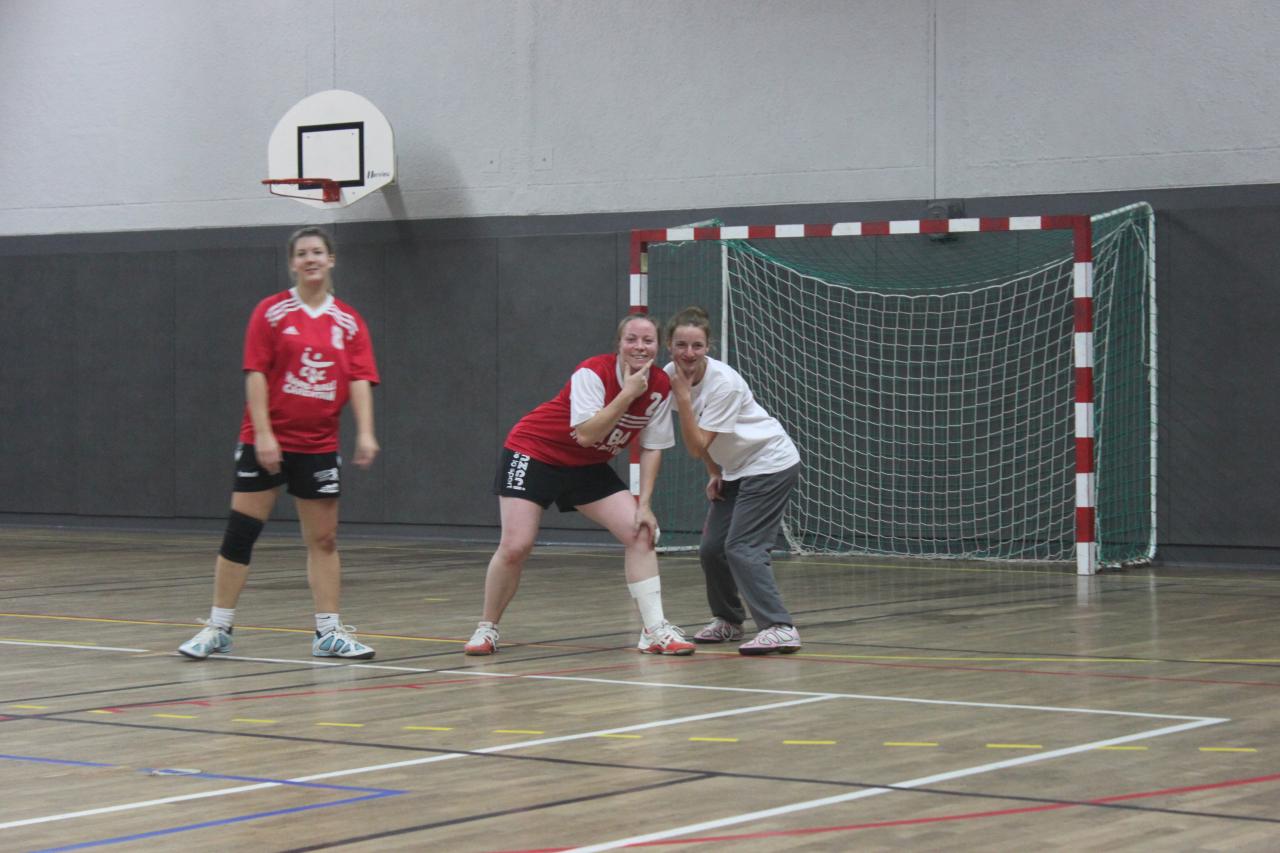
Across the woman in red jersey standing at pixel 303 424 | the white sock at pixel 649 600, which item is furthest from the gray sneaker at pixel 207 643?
the white sock at pixel 649 600

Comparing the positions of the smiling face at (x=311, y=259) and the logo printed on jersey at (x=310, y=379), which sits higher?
the smiling face at (x=311, y=259)

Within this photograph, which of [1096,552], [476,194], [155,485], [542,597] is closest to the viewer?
[542,597]

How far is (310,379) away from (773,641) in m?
2.27

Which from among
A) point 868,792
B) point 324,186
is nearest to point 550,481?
point 868,792

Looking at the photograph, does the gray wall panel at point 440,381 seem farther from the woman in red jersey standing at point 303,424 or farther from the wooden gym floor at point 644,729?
the woman in red jersey standing at point 303,424

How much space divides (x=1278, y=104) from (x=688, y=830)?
→ 995cm

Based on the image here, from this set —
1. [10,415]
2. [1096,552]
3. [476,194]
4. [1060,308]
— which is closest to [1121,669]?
[1096,552]

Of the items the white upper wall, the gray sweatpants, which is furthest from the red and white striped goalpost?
the gray sweatpants

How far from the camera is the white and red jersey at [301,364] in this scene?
7.42 meters

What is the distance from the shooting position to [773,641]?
7715 millimetres

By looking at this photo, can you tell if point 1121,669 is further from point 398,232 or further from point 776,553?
point 398,232

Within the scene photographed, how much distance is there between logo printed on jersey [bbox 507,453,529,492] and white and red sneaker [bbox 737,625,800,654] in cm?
120

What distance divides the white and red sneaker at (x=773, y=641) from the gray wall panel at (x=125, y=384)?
10.8m

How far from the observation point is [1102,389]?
1296 cm
